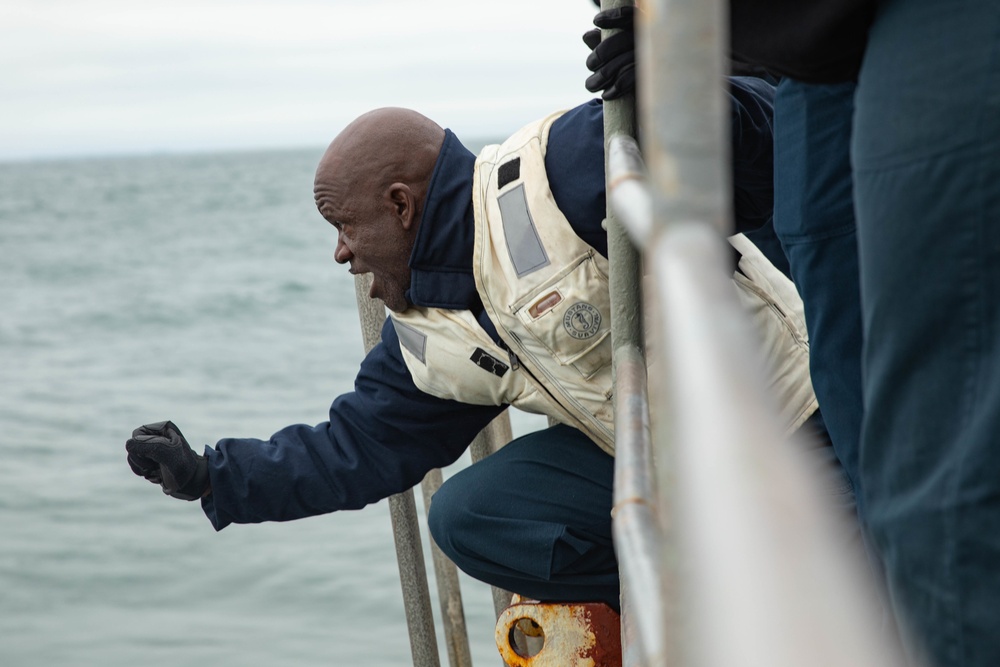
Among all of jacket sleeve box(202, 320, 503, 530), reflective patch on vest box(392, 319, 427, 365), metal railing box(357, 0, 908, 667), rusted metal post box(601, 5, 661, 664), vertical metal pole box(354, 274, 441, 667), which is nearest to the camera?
metal railing box(357, 0, 908, 667)

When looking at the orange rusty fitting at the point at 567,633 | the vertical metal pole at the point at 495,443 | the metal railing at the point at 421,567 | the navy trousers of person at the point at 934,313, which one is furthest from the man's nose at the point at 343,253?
the navy trousers of person at the point at 934,313

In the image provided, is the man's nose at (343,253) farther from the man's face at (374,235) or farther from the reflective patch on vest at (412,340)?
the reflective patch on vest at (412,340)

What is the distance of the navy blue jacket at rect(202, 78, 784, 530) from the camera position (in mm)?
1956

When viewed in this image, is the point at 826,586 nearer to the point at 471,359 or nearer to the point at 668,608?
the point at 668,608

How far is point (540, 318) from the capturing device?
70.5 inches

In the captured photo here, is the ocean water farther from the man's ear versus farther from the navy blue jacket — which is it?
the man's ear

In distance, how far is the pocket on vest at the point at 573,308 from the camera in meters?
1.77

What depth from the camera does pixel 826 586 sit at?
0.31 meters

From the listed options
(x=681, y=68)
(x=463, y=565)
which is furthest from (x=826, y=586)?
(x=463, y=565)

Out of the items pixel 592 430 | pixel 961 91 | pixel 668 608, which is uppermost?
pixel 961 91

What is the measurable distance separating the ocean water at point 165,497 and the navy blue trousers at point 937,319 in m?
4.63

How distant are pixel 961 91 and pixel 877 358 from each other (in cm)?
20

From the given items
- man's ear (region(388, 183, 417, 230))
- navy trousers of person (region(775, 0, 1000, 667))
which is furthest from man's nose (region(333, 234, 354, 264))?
navy trousers of person (region(775, 0, 1000, 667))

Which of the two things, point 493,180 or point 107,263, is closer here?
point 493,180
